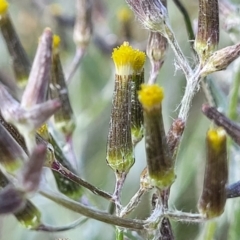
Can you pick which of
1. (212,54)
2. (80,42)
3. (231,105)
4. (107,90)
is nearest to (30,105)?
(212,54)

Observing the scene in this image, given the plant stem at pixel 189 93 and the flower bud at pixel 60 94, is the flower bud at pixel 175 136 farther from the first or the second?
the flower bud at pixel 60 94

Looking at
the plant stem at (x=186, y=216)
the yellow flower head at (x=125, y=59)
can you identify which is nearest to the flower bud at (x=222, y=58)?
the yellow flower head at (x=125, y=59)

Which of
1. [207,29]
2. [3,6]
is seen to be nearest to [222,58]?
[207,29]

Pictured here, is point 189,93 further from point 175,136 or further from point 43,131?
point 43,131

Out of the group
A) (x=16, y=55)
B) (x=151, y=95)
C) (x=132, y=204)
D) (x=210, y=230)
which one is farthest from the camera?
(x=16, y=55)

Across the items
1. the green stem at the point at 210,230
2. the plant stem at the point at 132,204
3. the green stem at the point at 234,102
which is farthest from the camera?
the green stem at the point at 234,102

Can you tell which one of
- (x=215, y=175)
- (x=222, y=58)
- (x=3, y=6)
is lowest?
(x=215, y=175)

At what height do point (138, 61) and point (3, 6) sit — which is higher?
point (3, 6)

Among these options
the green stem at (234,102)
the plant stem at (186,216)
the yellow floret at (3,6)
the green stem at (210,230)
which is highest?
the yellow floret at (3,6)

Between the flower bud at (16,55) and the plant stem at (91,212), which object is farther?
the flower bud at (16,55)
